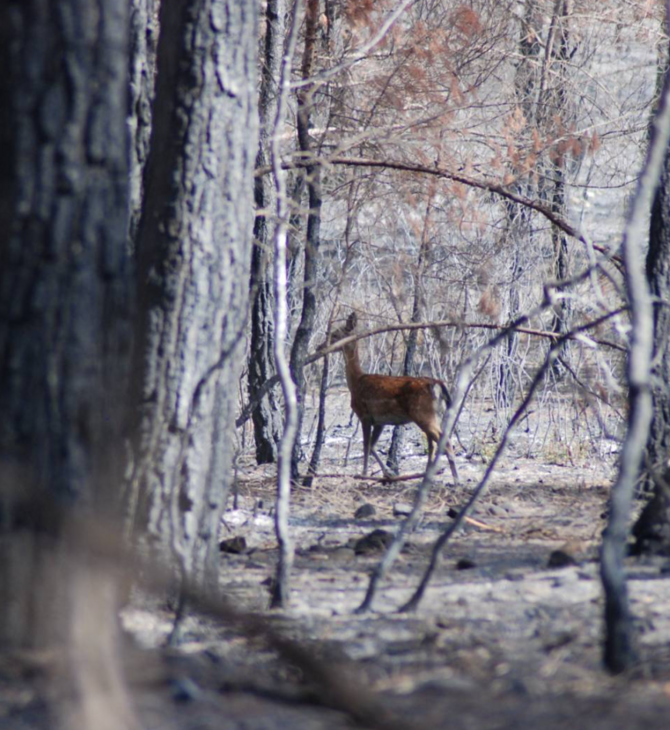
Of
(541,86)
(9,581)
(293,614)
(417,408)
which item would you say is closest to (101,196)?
(9,581)

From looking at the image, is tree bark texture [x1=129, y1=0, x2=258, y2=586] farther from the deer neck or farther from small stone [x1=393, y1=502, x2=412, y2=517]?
the deer neck

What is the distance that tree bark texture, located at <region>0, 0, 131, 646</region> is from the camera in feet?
9.74

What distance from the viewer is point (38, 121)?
9.73 feet

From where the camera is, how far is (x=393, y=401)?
9664 mm

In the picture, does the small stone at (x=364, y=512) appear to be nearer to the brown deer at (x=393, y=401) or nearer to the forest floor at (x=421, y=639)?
the forest floor at (x=421, y=639)

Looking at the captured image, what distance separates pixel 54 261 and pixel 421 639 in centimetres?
215

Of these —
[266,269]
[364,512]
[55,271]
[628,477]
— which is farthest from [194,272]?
[266,269]

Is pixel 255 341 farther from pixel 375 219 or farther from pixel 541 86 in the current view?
pixel 541 86

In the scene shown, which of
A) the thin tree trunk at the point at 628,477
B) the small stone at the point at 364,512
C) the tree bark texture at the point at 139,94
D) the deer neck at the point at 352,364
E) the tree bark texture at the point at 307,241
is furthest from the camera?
the deer neck at the point at 352,364

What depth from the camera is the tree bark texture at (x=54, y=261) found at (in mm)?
2969

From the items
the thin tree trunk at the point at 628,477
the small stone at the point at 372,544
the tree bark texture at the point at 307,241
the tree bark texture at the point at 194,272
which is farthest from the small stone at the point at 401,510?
the thin tree trunk at the point at 628,477

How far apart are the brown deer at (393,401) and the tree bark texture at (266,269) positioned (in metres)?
0.76

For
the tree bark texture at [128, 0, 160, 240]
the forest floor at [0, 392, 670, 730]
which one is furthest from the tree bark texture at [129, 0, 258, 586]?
the tree bark texture at [128, 0, 160, 240]

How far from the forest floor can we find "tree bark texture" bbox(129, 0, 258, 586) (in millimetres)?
562
